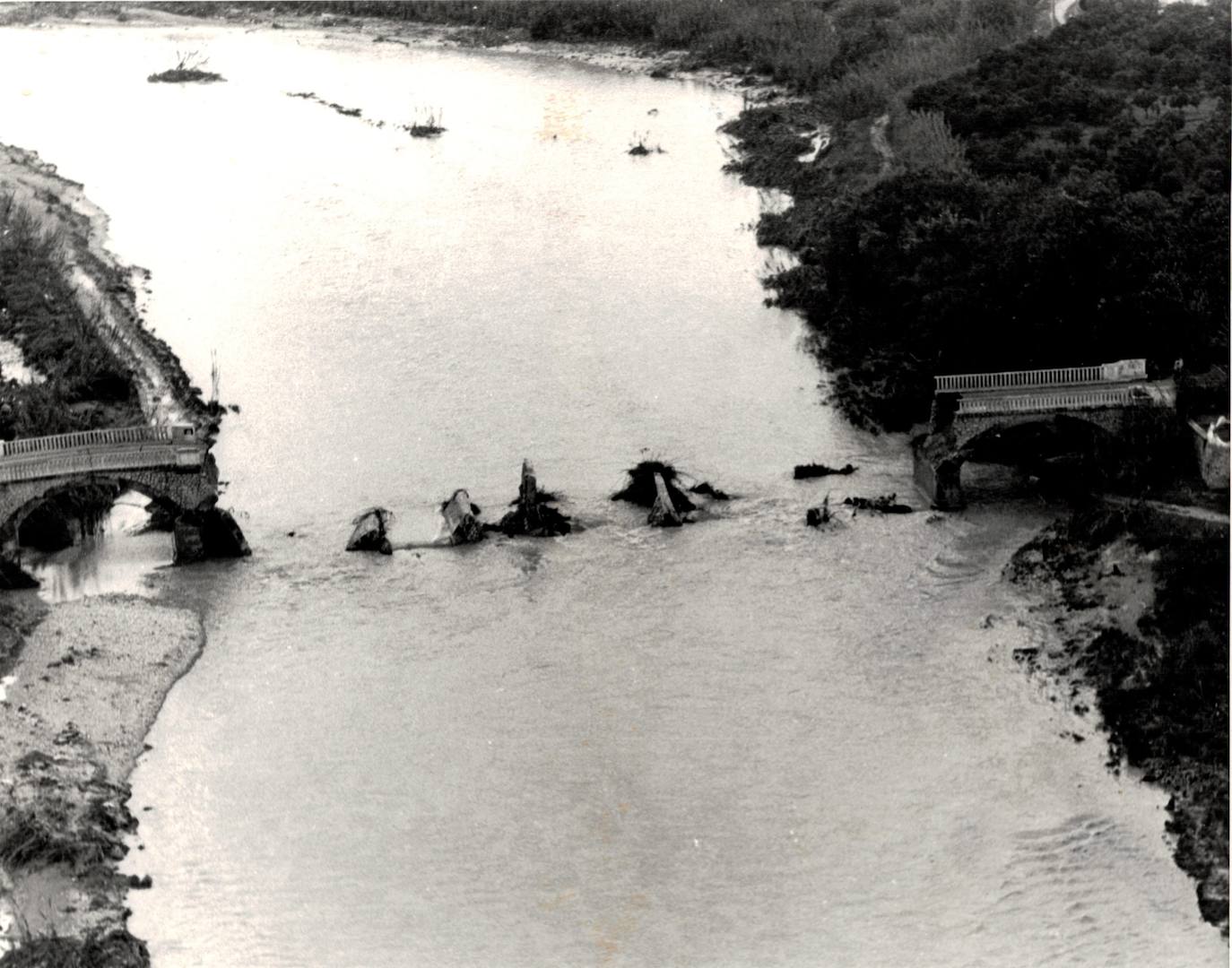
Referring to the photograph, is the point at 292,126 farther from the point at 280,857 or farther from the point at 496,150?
the point at 280,857

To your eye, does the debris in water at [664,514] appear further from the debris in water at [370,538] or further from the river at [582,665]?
the debris in water at [370,538]

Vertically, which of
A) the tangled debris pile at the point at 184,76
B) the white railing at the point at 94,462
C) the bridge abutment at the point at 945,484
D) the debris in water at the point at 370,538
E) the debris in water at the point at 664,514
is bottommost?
the debris in water at the point at 370,538

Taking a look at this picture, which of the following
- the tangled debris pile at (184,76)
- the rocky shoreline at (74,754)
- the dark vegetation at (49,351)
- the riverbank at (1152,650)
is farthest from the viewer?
the tangled debris pile at (184,76)

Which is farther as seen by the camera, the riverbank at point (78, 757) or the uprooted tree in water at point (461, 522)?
the uprooted tree in water at point (461, 522)

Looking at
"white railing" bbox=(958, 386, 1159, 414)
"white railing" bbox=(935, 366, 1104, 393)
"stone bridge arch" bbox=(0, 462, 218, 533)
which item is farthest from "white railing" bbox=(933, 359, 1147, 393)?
"stone bridge arch" bbox=(0, 462, 218, 533)

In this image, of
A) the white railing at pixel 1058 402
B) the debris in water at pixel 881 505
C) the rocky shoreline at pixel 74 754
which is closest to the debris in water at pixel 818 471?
the debris in water at pixel 881 505

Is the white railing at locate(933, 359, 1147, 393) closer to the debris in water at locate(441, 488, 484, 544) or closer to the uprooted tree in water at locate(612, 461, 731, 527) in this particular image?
the uprooted tree in water at locate(612, 461, 731, 527)

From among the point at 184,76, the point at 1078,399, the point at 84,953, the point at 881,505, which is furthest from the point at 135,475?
the point at 184,76
